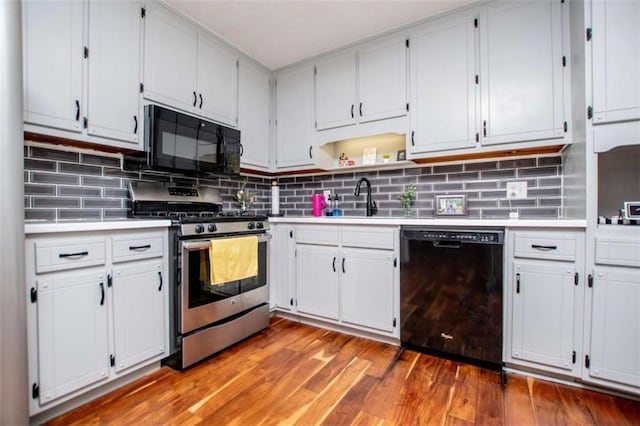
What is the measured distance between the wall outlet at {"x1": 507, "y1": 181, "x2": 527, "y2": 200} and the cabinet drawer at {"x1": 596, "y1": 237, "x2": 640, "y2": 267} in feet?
2.26

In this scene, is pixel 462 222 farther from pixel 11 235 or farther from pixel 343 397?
pixel 11 235

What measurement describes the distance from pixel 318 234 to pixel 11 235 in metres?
1.85

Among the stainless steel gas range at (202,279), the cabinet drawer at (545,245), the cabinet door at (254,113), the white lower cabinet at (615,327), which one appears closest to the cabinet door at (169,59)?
the cabinet door at (254,113)

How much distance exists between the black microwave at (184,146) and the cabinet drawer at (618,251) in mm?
2542

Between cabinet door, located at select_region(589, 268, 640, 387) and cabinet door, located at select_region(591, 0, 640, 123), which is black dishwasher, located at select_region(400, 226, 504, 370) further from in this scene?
cabinet door, located at select_region(591, 0, 640, 123)

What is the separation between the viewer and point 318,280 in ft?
8.54

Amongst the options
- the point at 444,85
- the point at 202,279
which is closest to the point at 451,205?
the point at 444,85

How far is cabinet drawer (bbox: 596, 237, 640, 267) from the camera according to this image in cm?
158

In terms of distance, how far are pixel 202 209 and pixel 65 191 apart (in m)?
0.92

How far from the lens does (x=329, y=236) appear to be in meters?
2.53

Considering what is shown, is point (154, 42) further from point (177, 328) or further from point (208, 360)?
point (208, 360)

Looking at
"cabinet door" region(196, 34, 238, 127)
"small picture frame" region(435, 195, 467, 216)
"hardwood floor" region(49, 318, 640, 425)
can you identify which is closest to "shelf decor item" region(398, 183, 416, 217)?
"small picture frame" region(435, 195, 467, 216)

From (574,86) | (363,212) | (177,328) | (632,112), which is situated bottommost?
(177,328)

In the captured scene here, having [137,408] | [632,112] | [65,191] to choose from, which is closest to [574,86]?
[632,112]
